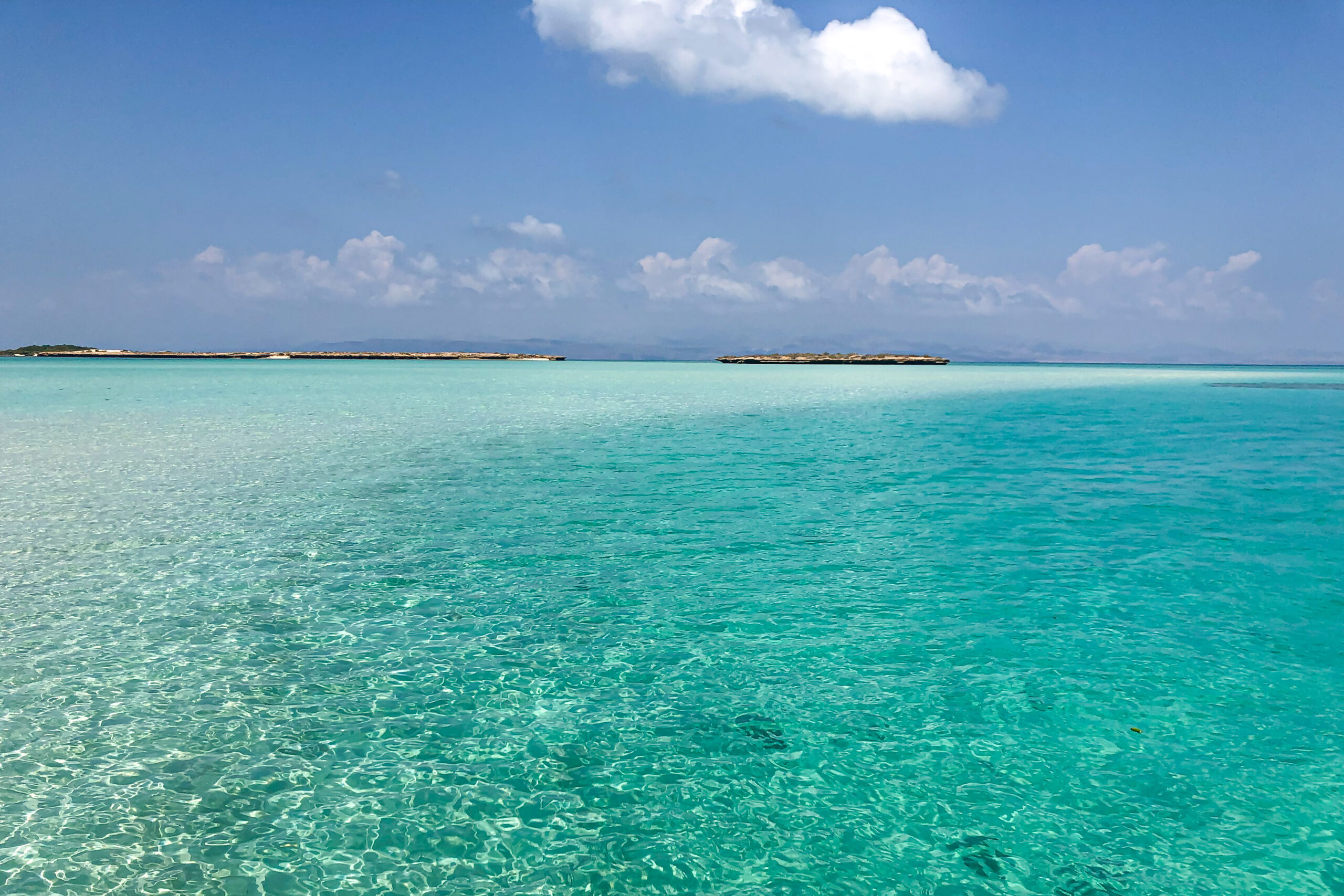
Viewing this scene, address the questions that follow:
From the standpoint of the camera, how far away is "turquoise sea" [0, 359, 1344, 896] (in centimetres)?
500

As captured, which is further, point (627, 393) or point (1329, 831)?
point (627, 393)

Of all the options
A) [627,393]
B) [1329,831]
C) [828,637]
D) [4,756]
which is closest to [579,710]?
[828,637]

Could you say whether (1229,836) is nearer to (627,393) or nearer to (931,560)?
(931,560)

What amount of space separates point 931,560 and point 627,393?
5019 cm

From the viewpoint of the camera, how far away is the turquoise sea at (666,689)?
5.00 metres

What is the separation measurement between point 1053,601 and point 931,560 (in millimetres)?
2012

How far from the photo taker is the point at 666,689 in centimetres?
732

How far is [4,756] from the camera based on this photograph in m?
5.95

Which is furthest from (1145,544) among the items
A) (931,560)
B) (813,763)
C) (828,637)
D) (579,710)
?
(579,710)

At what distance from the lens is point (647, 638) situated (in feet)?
27.9

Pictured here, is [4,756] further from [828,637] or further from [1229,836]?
[1229,836]

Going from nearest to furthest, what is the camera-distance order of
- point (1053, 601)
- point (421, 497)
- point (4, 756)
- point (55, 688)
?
point (4, 756)
point (55, 688)
point (1053, 601)
point (421, 497)

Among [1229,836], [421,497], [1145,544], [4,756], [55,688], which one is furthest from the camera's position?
[421,497]

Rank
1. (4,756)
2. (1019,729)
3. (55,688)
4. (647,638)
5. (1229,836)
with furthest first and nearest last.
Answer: (647,638) < (55,688) < (1019,729) < (4,756) < (1229,836)
